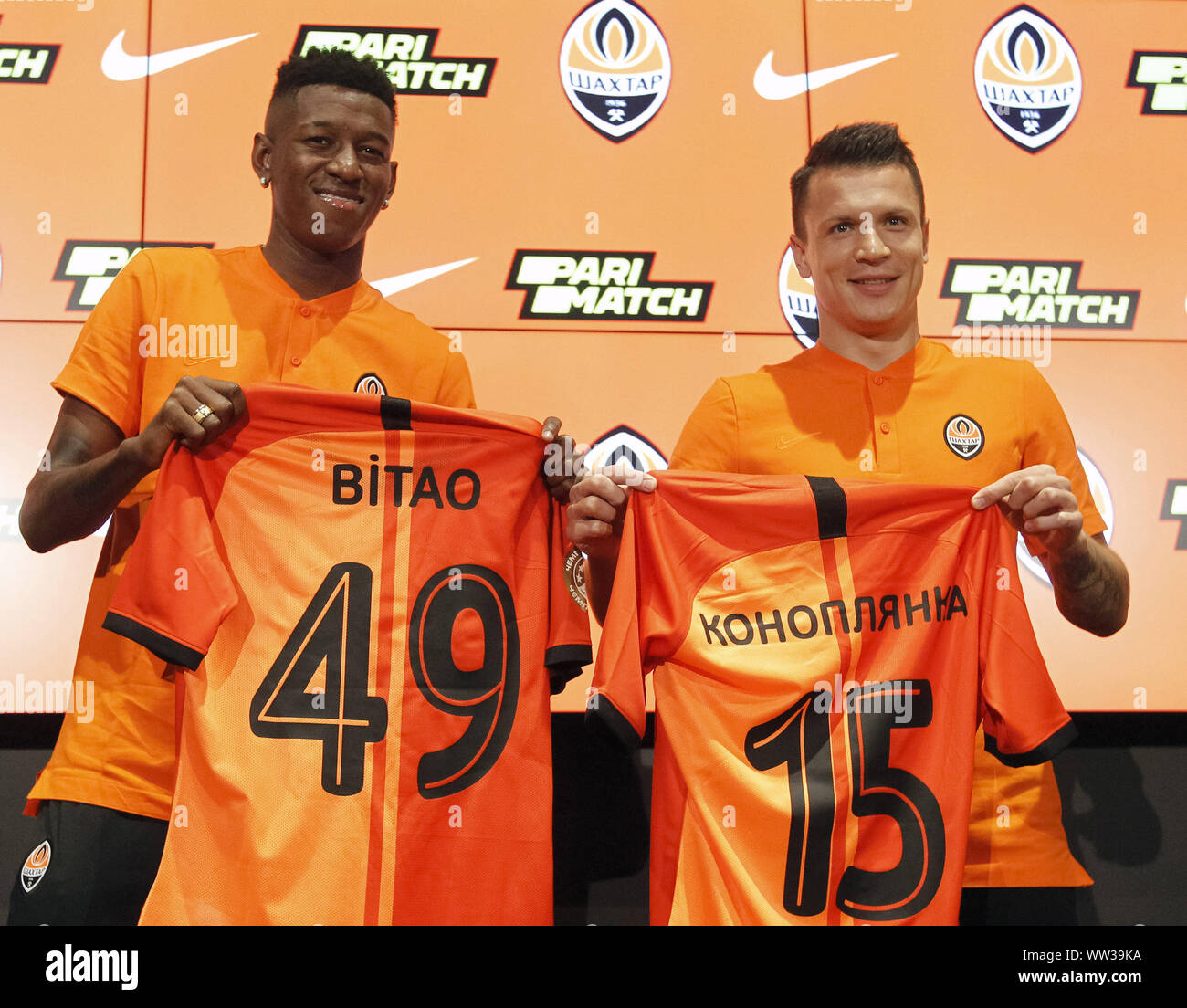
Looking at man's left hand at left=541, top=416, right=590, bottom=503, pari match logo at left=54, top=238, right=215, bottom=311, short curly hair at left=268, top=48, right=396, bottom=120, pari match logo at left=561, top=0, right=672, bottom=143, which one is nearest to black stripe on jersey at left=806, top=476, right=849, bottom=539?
man's left hand at left=541, top=416, right=590, bottom=503

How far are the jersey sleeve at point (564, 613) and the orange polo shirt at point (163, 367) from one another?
1.33ft

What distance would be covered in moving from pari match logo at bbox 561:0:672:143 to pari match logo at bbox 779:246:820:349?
501 mm

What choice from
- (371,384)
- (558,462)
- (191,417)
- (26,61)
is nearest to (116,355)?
(191,417)

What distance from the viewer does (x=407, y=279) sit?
2543 mm

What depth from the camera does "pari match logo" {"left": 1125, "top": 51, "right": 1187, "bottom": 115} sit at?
9.02ft

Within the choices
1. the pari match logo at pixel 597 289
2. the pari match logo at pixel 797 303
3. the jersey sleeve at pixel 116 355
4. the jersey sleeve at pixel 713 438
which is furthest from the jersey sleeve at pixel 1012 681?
the jersey sleeve at pixel 116 355

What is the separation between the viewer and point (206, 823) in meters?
1.64

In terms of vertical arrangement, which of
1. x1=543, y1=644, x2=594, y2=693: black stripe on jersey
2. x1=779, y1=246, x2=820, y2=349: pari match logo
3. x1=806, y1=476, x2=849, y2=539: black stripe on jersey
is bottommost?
x1=543, y1=644, x2=594, y2=693: black stripe on jersey

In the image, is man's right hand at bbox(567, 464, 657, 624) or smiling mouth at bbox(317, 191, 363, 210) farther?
smiling mouth at bbox(317, 191, 363, 210)

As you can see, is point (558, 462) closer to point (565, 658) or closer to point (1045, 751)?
point (565, 658)

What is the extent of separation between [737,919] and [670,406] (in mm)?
1247

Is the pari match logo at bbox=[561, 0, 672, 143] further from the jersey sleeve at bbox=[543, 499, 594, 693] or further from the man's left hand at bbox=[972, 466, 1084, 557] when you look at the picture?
the man's left hand at bbox=[972, 466, 1084, 557]
